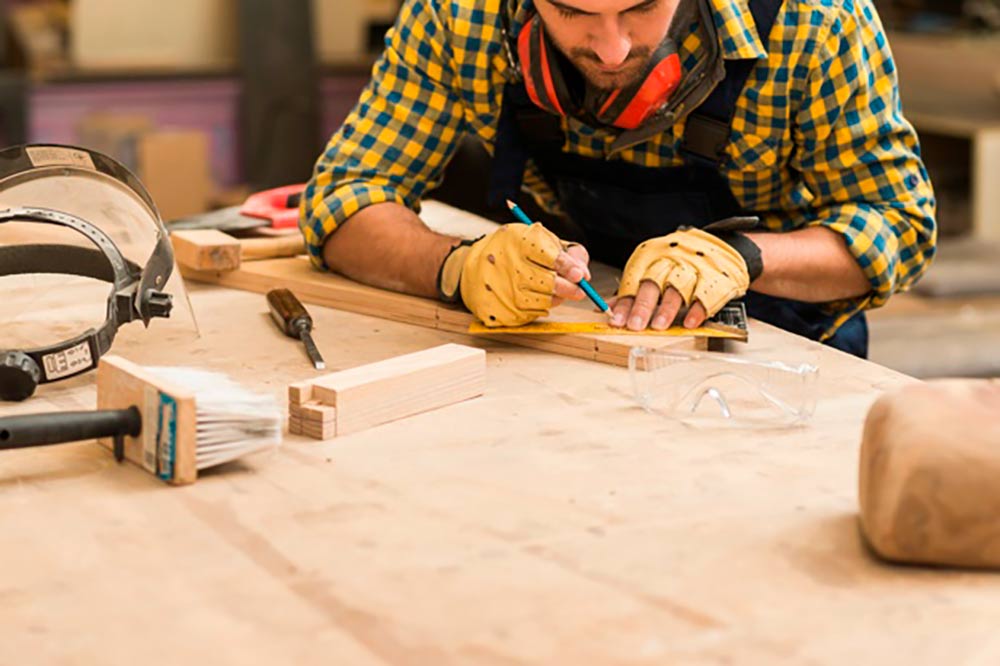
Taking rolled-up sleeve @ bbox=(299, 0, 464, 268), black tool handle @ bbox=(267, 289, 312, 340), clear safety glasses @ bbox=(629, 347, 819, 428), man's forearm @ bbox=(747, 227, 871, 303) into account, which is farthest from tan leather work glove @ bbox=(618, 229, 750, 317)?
rolled-up sleeve @ bbox=(299, 0, 464, 268)

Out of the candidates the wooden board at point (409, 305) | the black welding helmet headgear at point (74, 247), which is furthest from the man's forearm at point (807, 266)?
the black welding helmet headgear at point (74, 247)

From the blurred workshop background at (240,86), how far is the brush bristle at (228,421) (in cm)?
410

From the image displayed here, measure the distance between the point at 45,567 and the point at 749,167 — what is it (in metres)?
1.49

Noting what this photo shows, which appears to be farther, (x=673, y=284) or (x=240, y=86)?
(x=240, y=86)

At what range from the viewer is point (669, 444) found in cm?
171

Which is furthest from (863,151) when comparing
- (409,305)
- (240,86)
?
(240,86)

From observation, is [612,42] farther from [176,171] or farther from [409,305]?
[176,171]

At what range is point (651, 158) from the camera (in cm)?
255

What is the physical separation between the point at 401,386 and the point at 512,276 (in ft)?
1.22

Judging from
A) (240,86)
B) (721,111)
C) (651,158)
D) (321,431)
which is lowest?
(240,86)

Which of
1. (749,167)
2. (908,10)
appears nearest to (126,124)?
(908,10)

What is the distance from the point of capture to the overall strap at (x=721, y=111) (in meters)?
2.32

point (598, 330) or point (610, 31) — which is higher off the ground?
point (610, 31)

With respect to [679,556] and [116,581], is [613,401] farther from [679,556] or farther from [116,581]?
[116,581]
